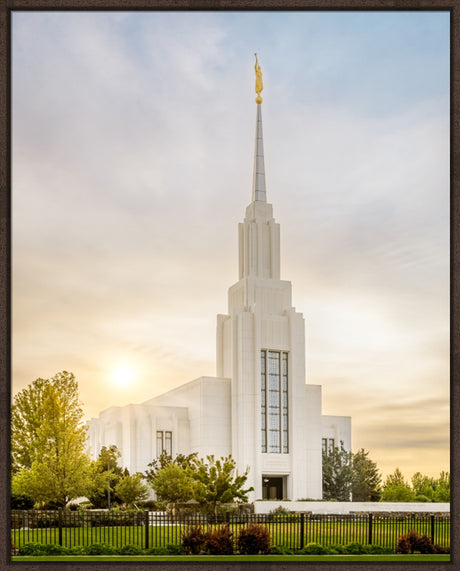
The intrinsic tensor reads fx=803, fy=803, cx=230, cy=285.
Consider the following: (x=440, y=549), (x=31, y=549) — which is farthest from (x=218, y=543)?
(x=440, y=549)

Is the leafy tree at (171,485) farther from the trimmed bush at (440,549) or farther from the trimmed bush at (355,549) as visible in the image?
the trimmed bush at (440,549)

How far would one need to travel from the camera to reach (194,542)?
11992 millimetres

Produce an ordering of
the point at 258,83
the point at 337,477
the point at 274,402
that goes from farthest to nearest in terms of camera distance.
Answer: the point at 337,477 → the point at 274,402 → the point at 258,83

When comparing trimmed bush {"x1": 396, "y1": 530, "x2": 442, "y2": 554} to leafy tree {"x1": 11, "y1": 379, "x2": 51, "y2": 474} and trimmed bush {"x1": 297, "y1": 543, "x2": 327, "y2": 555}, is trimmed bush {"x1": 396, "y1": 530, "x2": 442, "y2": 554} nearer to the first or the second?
trimmed bush {"x1": 297, "y1": 543, "x2": 327, "y2": 555}

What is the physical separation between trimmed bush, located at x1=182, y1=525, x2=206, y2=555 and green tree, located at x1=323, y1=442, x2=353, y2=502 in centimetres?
2566

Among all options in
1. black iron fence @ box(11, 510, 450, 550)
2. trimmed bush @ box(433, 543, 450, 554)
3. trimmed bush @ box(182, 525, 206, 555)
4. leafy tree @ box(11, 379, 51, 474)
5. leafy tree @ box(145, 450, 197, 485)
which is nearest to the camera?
trimmed bush @ box(433, 543, 450, 554)

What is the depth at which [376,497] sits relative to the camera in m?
36.2

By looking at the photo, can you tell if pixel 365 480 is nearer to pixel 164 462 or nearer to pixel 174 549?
pixel 164 462

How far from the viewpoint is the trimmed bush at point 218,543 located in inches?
471

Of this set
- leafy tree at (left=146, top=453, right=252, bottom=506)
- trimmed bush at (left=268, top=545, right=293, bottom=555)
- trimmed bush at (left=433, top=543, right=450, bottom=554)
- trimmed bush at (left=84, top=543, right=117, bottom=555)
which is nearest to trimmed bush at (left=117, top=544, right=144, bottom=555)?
trimmed bush at (left=84, top=543, right=117, bottom=555)

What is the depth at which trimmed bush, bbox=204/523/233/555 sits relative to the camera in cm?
1196

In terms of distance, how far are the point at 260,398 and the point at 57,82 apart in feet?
68.7

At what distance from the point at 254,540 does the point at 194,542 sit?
0.96 m

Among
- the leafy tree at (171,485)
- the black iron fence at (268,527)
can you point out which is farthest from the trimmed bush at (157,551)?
the leafy tree at (171,485)
